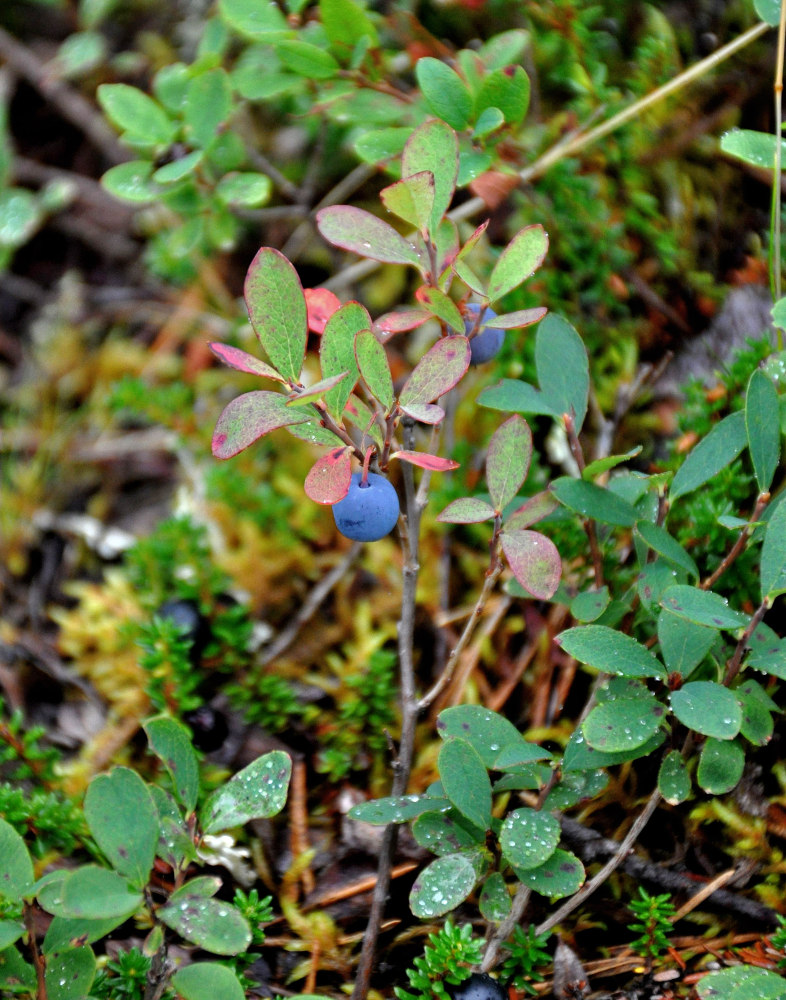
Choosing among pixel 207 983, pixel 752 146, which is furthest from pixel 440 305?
pixel 207 983

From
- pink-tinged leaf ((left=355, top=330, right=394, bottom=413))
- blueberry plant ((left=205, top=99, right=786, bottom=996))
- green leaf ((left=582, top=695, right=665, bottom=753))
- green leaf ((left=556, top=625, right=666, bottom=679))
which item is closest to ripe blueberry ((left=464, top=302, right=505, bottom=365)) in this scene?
blueberry plant ((left=205, top=99, right=786, bottom=996))

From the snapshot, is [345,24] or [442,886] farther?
[345,24]

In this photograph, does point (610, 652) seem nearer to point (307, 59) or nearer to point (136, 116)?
point (307, 59)

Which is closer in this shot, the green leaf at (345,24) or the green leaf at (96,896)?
the green leaf at (96,896)

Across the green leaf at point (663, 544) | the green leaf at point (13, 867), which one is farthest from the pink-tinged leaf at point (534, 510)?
the green leaf at point (13, 867)

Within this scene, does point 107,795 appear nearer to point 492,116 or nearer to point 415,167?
point 415,167

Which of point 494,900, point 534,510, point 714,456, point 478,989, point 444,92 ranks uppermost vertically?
point 444,92

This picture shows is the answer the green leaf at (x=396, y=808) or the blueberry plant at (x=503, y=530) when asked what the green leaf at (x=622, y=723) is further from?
the green leaf at (x=396, y=808)
